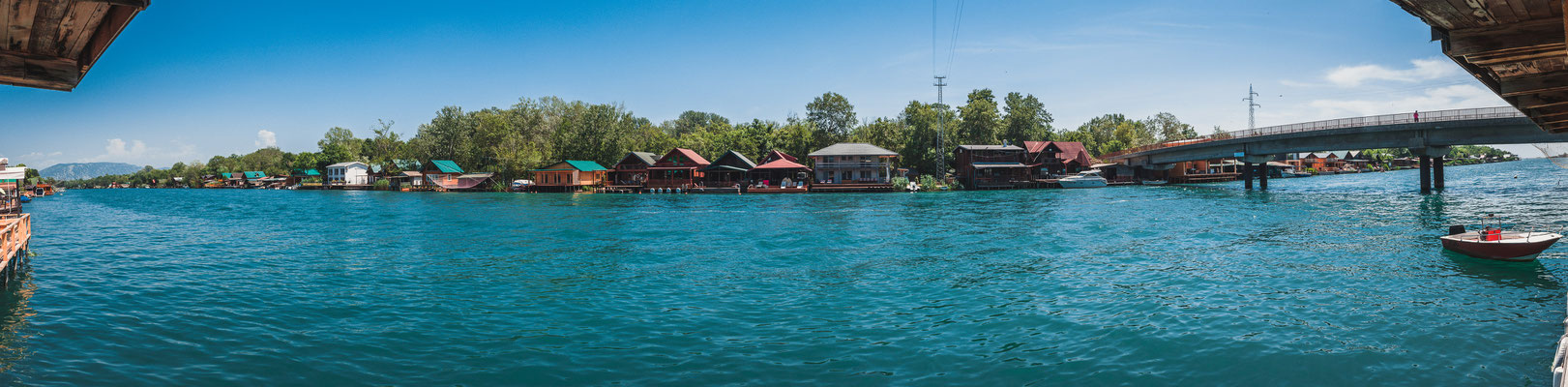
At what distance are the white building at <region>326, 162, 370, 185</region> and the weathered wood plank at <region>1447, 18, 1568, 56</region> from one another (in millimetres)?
128681

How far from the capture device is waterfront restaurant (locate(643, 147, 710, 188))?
3049 inches

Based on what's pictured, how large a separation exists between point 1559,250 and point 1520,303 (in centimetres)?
1032

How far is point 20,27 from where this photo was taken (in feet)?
16.5

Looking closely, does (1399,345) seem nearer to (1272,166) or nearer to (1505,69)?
(1505,69)

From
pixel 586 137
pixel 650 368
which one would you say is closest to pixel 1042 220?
pixel 650 368

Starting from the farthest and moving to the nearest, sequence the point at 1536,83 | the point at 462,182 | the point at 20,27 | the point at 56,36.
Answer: the point at 462,182
the point at 1536,83
the point at 56,36
the point at 20,27

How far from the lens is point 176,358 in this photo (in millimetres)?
9773

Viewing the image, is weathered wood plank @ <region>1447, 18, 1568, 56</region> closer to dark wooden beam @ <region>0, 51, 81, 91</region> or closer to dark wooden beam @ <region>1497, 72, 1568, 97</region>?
dark wooden beam @ <region>1497, 72, 1568, 97</region>

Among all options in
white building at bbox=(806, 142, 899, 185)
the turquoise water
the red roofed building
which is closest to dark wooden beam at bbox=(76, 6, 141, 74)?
the turquoise water

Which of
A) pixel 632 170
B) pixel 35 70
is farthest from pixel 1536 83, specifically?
pixel 632 170

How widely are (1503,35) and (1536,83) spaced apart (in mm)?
3061

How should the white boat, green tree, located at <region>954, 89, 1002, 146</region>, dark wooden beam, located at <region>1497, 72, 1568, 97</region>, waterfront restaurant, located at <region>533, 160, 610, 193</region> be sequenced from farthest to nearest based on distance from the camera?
1. green tree, located at <region>954, 89, 1002, 146</region>
2. waterfront restaurant, located at <region>533, 160, 610, 193</region>
3. the white boat
4. dark wooden beam, located at <region>1497, 72, 1568, 97</region>

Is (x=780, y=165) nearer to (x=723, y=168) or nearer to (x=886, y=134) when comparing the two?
(x=723, y=168)

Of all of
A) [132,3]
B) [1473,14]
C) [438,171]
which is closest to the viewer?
[132,3]
